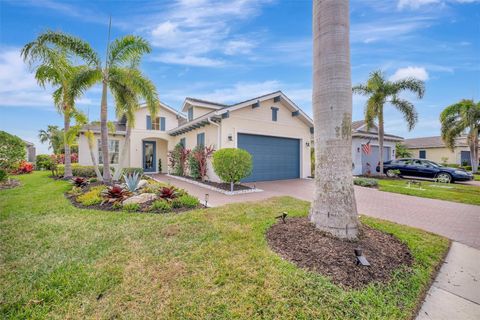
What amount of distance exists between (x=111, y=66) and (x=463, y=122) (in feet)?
91.3

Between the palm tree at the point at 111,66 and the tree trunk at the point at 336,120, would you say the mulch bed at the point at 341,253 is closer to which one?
the tree trunk at the point at 336,120

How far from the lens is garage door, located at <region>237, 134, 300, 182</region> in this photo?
12.1 metres

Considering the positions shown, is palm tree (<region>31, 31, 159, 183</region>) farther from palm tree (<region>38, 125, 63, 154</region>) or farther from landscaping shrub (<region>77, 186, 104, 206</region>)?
palm tree (<region>38, 125, 63, 154</region>)

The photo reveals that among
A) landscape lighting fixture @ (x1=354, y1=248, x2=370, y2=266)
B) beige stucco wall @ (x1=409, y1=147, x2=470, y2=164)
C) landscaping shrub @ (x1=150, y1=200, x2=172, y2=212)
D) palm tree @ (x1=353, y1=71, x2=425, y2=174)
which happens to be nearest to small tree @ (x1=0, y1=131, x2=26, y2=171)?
landscaping shrub @ (x1=150, y1=200, x2=172, y2=212)

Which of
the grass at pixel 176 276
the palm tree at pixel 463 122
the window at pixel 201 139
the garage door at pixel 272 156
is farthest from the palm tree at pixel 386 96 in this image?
the grass at pixel 176 276

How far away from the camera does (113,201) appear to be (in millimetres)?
6508

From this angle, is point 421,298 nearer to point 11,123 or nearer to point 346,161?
point 346,161

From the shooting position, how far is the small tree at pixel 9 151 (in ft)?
36.0

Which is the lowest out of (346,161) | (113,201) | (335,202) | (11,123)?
(113,201)

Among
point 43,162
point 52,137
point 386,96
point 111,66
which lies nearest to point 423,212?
point 386,96

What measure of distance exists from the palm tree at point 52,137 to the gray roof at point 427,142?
49.7 meters

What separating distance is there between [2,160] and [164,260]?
13602mm

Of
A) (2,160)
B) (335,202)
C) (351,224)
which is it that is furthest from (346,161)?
(2,160)

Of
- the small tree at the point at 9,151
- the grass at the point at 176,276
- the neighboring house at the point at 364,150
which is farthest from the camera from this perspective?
the neighboring house at the point at 364,150
